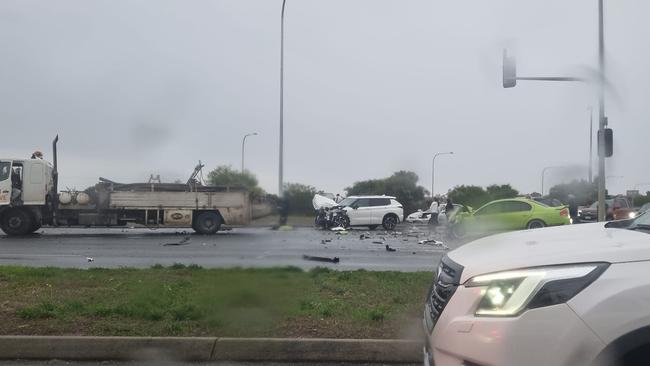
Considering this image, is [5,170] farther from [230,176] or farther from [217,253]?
[230,176]

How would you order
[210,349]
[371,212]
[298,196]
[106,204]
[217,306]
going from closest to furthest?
[210,349] → [217,306] → [298,196] → [106,204] → [371,212]

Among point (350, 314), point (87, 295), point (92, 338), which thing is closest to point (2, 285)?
point (87, 295)

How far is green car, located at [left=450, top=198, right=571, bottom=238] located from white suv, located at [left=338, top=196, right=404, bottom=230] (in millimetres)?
6737

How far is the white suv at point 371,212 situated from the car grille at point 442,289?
21.9 metres

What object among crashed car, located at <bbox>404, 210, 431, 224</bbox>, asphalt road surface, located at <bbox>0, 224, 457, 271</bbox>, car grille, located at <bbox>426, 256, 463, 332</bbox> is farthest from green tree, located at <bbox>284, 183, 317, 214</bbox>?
crashed car, located at <bbox>404, 210, 431, 224</bbox>

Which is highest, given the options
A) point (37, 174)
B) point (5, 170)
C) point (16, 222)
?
point (5, 170)

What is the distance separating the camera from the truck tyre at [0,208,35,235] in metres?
19.9

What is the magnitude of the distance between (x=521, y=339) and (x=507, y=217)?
1534cm

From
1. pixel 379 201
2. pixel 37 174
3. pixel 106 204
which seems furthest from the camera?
pixel 379 201

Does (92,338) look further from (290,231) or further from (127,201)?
(127,201)

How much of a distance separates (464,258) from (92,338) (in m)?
3.50

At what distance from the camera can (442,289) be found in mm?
3180

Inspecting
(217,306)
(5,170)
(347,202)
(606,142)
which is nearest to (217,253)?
(217,306)

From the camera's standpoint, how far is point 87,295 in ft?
22.7
